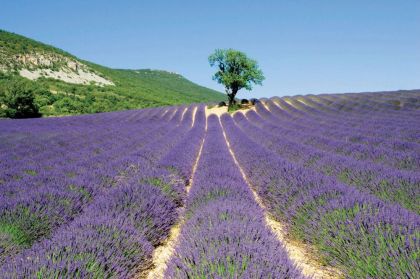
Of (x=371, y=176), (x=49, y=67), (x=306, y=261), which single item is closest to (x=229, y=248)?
(x=306, y=261)

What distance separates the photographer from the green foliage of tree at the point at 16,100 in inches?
1006

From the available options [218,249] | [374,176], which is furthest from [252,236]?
[374,176]

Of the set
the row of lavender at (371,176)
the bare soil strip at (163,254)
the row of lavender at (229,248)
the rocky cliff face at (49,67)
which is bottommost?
the bare soil strip at (163,254)

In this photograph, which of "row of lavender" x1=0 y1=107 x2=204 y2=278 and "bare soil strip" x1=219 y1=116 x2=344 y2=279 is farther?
"bare soil strip" x1=219 y1=116 x2=344 y2=279

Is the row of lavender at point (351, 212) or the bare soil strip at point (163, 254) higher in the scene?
the row of lavender at point (351, 212)

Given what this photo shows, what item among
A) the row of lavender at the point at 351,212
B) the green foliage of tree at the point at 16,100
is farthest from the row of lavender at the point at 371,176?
the green foliage of tree at the point at 16,100

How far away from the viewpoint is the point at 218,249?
7.65 ft

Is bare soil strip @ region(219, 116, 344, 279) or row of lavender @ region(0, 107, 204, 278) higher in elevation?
row of lavender @ region(0, 107, 204, 278)

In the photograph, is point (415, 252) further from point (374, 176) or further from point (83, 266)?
point (374, 176)

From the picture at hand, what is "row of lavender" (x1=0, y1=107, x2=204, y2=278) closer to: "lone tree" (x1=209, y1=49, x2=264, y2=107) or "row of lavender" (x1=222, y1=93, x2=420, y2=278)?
"row of lavender" (x1=222, y1=93, x2=420, y2=278)

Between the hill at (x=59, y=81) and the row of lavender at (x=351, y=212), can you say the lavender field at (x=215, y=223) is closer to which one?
the row of lavender at (x=351, y=212)

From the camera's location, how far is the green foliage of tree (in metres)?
25.6

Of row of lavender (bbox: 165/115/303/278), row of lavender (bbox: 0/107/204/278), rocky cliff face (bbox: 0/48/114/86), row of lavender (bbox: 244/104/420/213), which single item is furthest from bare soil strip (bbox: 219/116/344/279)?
rocky cliff face (bbox: 0/48/114/86)

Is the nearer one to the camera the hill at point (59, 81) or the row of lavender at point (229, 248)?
the row of lavender at point (229, 248)
